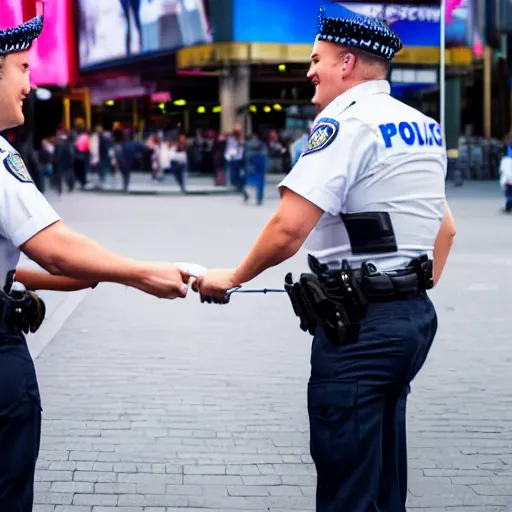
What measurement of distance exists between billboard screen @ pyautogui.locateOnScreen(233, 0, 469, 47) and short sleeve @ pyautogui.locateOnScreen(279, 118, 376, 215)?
37.2m

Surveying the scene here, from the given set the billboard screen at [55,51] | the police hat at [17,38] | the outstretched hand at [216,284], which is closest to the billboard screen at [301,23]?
the billboard screen at [55,51]

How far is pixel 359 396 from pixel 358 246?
18.5 inches

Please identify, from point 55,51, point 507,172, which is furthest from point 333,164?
point 55,51

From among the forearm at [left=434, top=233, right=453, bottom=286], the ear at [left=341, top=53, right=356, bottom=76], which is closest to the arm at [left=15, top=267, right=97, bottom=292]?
the ear at [left=341, top=53, right=356, bottom=76]

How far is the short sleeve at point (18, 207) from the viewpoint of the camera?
10.6ft

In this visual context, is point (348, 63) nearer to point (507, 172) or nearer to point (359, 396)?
point (359, 396)

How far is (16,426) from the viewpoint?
337 cm

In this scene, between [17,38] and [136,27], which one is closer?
[17,38]

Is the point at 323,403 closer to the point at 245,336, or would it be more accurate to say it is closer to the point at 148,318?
the point at 245,336

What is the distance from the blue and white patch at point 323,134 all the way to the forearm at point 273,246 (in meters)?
0.26

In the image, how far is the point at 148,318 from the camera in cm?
1027

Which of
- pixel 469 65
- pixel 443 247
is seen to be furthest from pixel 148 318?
pixel 469 65

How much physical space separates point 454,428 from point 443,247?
2481 millimetres

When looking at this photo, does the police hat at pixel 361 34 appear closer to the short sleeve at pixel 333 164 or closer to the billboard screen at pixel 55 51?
the short sleeve at pixel 333 164
